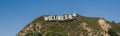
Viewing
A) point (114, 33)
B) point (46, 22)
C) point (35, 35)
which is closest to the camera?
point (35, 35)

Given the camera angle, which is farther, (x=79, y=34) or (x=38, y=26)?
(x=38, y=26)

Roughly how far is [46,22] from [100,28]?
24.8 m

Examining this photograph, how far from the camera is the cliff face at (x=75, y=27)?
162750 mm

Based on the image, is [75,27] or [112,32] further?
[75,27]

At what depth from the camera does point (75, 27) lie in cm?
16875

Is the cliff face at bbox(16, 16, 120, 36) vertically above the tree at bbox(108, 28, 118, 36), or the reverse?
the cliff face at bbox(16, 16, 120, 36)

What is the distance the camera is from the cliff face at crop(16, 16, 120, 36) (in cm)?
16275

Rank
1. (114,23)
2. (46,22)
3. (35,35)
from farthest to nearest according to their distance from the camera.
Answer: (114,23)
(46,22)
(35,35)

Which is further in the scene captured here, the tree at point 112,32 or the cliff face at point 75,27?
the tree at point 112,32

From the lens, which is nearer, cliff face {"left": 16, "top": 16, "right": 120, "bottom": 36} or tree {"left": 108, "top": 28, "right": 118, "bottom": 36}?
cliff face {"left": 16, "top": 16, "right": 120, "bottom": 36}

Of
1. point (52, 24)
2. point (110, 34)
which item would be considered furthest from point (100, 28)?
point (52, 24)

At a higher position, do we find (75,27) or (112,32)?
(75,27)

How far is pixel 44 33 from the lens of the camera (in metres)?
168

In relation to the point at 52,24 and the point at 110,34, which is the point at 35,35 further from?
the point at 110,34
